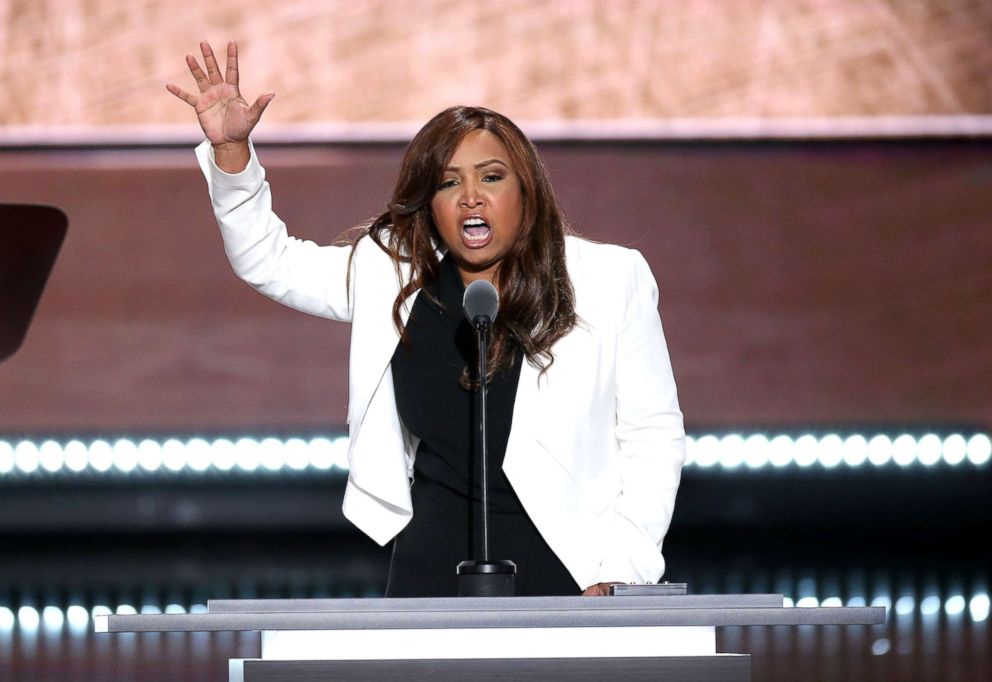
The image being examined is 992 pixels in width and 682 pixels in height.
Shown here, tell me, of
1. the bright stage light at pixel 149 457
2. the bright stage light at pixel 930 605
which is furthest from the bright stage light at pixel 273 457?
the bright stage light at pixel 930 605

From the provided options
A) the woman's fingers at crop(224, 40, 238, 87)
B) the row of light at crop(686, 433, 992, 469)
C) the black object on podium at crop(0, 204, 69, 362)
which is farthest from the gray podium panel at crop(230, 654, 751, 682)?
the black object on podium at crop(0, 204, 69, 362)

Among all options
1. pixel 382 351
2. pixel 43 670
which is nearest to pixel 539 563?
pixel 382 351

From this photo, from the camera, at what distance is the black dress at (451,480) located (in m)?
1.69

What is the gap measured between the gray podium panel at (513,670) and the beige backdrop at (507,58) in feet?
12.0

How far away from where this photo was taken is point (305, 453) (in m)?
4.75

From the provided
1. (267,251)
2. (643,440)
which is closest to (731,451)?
(643,440)

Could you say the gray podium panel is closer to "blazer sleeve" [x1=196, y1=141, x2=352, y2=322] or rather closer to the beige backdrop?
"blazer sleeve" [x1=196, y1=141, x2=352, y2=322]

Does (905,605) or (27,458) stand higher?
(27,458)

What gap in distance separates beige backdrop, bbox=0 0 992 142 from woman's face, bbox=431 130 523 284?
117 inches

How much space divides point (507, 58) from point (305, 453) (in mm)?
1513

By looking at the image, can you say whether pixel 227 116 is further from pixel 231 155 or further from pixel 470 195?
pixel 470 195

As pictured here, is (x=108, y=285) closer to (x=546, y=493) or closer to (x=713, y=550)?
(x=713, y=550)

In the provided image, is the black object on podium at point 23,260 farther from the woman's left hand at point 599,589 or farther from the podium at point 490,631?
the podium at point 490,631

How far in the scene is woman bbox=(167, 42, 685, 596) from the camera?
168 cm
